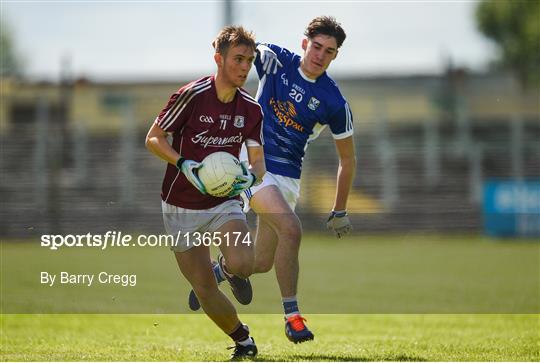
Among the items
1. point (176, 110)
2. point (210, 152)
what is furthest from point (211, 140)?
point (176, 110)

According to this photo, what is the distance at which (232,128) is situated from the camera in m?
7.18

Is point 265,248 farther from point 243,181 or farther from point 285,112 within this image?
point 243,181

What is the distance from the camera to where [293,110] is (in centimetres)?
825

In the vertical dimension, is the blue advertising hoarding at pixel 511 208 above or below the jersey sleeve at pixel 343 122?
below

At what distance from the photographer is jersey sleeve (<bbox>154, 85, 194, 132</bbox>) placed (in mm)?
7023

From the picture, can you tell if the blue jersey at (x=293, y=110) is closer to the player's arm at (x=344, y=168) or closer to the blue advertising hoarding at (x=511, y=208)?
the player's arm at (x=344, y=168)

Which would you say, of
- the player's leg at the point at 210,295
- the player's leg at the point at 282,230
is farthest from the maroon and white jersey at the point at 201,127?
the player's leg at the point at 282,230

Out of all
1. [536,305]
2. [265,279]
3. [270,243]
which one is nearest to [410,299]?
[536,305]

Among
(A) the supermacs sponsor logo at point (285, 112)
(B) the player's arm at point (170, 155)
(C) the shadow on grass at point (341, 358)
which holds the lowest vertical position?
(C) the shadow on grass at point (341, 358)

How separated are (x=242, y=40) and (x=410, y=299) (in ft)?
21.1

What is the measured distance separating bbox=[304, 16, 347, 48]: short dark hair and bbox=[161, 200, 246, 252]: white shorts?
1568 mm

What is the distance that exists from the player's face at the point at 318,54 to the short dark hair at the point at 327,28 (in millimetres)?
30

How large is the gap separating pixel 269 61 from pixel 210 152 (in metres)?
1.40

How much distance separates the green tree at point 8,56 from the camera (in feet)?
118
